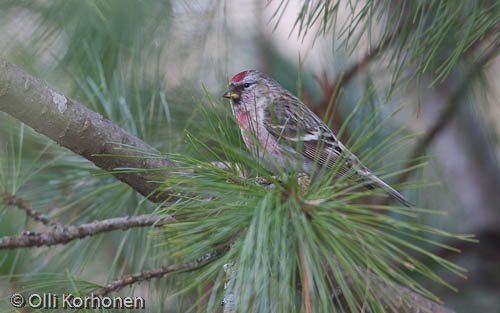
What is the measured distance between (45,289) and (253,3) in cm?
143

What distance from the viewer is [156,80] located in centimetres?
153

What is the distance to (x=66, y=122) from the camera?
951mm

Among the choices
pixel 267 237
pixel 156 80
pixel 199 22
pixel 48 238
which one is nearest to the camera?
pixel 267 237

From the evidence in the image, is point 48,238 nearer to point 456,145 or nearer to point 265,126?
point 265,126

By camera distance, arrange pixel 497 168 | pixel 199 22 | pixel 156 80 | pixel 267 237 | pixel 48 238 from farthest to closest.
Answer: pixel 497 168, pixel 199 22, pixel 156 80, pixel 48 238, pixel 267 237

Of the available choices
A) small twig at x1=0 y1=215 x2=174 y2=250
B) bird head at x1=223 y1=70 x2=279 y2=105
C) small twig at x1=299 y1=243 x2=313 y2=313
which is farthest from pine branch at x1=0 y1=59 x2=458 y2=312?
bird head at x1=223 y1=70 x2=279 y2=105

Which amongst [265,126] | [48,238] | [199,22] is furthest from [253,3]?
[48,238]

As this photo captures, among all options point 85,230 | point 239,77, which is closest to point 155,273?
point 85,230

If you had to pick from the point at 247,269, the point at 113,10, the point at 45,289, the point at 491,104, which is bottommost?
the point at 247,269

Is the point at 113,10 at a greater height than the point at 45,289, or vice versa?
the point at 113,10

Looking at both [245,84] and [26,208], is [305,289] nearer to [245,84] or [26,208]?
[26,208]

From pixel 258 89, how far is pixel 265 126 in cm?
26

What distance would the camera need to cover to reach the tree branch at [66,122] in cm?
86

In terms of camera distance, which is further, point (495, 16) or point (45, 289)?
point (45, 289)
